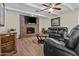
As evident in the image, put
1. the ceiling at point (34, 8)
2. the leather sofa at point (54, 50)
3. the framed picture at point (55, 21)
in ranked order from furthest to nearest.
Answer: the framed picture at point (55, 21) < the ceiling at point (34, 8) < the leather sofa at point (54, 50)

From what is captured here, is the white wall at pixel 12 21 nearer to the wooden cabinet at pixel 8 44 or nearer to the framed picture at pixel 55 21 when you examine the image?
the wooden cabinet at pixel 8 44

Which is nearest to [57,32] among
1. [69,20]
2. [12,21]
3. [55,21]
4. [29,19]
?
[55,21]

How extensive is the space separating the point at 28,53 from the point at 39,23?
2.03 feet

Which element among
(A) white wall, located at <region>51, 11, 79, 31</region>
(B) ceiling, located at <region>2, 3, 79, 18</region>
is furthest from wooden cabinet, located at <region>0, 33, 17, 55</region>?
(A) white wall, located at <region>51, 11, 79, 31</region>

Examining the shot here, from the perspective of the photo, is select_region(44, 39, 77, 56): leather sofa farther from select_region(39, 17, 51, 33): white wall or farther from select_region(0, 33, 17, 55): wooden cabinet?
select_region(0, 33, 17, 55): wooden cabinet

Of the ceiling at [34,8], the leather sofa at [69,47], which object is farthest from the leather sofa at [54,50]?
the ceiling at [34,8]

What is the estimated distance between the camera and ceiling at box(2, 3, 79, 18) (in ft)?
6.00

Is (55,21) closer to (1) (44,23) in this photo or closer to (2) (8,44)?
(1) (44,23)

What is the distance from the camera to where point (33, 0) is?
5.95 feet

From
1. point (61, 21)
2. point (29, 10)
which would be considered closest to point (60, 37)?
point (61, 21)

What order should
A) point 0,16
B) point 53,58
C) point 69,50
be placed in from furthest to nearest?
point 0,16, point 53,58, point 69,50

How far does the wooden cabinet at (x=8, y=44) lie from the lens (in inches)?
74.0

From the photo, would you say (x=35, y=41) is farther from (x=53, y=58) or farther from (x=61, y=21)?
(x=61, y=21)

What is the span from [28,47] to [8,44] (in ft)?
1.26
